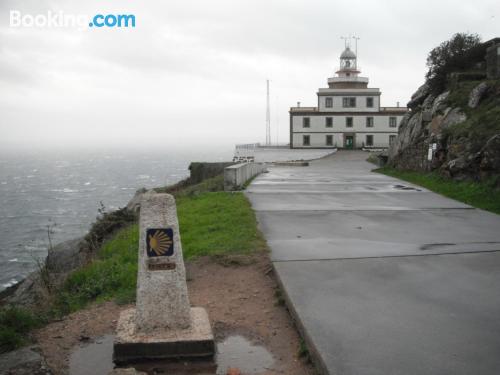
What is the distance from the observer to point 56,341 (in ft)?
17.0

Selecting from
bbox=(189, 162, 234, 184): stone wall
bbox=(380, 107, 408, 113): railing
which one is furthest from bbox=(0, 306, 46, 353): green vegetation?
bbox=(380, 107, 408, 113): railing

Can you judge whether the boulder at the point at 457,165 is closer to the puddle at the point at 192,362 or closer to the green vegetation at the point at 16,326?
the puddle at the point at 192,362

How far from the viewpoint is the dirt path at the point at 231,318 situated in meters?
4.87

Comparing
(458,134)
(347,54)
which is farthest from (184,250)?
(347,54)

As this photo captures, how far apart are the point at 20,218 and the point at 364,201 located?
35.9 m

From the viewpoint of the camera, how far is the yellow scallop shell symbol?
4.96 m

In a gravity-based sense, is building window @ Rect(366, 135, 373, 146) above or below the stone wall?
above

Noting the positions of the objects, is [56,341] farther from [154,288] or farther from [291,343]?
[291,343]

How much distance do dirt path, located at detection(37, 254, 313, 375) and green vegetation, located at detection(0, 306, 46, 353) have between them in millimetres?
155

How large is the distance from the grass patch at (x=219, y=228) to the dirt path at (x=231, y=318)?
737 mm

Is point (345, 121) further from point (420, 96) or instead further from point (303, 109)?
point (420, 96)

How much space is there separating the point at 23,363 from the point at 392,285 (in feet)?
14.2

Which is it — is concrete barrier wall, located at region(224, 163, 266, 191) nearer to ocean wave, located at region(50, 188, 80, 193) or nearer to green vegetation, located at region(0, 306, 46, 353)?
green vegetation, located at region(0, 306, 46, 353)

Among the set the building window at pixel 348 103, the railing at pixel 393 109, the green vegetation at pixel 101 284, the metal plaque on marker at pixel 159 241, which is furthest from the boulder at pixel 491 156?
the railing at pixel 393 109
